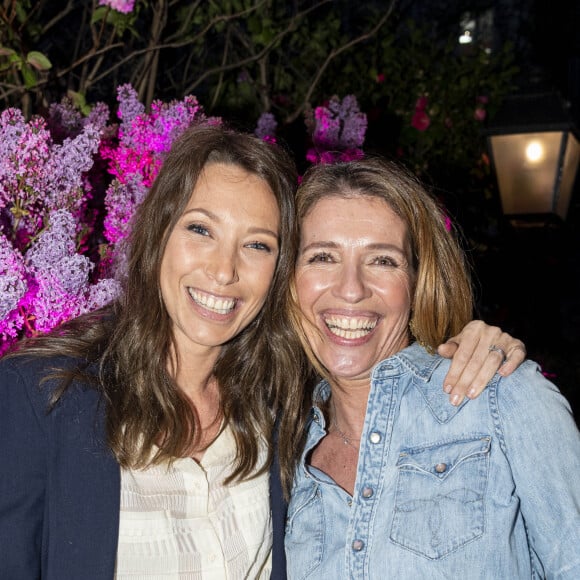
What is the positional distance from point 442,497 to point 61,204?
1240 millimetres

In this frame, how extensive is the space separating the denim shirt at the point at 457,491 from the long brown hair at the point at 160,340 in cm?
37

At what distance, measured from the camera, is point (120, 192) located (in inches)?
83.8

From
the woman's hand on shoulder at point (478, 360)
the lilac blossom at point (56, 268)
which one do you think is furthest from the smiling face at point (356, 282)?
the lilac blossom at point (56, 268)

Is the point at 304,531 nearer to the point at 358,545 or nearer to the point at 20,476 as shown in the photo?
the point at 358,545

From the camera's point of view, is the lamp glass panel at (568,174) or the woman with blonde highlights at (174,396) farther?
the lamp glass panel at (568,174)

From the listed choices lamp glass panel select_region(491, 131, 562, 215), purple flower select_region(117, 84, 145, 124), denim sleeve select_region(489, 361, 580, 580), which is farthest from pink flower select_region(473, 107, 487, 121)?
denim sleeve select_region(489, 361, 580, 580)

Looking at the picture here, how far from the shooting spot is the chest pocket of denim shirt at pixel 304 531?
215 centimetres

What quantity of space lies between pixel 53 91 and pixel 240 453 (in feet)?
6.29

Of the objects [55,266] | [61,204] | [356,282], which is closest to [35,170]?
[61,204]

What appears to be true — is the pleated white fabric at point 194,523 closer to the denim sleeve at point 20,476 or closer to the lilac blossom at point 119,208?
the denim sleeve at point 20,476

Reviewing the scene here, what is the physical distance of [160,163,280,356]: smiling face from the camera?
212 cm

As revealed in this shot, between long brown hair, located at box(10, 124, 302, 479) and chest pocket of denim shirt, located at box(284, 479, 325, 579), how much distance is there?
8.0 inches

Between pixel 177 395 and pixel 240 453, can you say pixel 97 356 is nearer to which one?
pixel 177 395

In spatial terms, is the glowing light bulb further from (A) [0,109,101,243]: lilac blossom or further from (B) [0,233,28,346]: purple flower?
(B) [0,233,28,346]: purple flower
